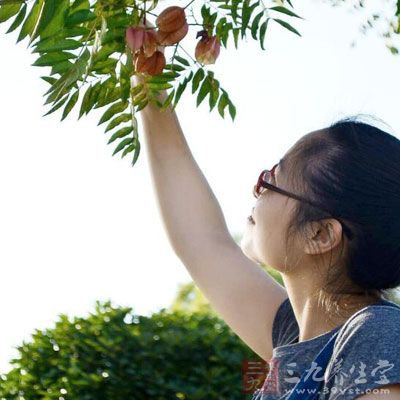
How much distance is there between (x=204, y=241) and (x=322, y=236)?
51 cm

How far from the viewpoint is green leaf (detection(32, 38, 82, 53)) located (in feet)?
6.30

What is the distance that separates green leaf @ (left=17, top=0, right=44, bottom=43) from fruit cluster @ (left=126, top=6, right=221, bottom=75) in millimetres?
238

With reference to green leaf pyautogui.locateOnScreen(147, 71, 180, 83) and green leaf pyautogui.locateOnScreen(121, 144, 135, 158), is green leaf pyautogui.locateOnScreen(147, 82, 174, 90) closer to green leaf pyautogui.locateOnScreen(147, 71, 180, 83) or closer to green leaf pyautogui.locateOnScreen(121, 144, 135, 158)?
green leaf pyautogui.locateOnScreen(147, 71, 180, 83)

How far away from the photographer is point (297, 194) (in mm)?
2244

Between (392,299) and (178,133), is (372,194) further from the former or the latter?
(178,133)

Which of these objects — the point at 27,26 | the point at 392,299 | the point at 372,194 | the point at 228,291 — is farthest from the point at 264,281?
the point at 27,26

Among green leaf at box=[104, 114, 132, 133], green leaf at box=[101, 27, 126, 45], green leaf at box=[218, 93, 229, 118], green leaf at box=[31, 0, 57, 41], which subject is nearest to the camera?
green leaf at box=[31, 0, 57, 41]

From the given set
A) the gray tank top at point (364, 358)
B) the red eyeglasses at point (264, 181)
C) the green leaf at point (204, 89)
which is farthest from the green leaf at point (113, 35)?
the gray tank top at point (364, 358)

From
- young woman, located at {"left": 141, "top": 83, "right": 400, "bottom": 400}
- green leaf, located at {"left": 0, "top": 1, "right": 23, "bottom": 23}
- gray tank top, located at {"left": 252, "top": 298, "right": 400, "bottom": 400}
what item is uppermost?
green leaf, located at {"left": 0, "top": 1, "right": 23, "bottom": 23}

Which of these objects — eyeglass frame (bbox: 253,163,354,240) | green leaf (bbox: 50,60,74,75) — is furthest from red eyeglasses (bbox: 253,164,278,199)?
green leaf (bbox: 50,60,74,75)

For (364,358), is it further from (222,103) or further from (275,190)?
(222,103)

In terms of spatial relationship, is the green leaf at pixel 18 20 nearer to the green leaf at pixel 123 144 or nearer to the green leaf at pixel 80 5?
the green leaf at pixel 80 5

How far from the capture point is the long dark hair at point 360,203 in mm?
2154

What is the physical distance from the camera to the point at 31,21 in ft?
6.21
